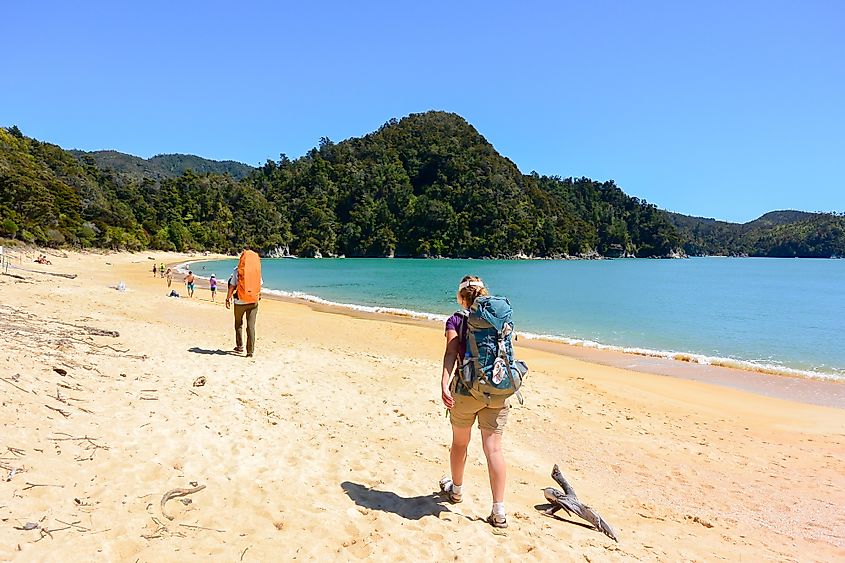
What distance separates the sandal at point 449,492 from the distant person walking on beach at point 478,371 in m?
0.37

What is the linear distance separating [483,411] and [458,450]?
47 cm

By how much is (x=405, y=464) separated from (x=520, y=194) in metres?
137

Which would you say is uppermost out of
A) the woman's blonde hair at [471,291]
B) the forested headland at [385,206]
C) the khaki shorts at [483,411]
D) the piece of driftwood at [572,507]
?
the forested headland at [385,206]

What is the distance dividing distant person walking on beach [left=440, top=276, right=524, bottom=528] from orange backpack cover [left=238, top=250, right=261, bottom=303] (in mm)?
5570

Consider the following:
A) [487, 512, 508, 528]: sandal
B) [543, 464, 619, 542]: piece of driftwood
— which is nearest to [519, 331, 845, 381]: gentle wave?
[543, 464, 619, 542]: piece of driftwood

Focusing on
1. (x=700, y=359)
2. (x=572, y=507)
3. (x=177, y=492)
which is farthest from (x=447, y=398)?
(x=700, y=359)

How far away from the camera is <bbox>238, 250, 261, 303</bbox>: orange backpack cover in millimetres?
8336

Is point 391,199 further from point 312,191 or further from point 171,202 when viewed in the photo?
point 171,202

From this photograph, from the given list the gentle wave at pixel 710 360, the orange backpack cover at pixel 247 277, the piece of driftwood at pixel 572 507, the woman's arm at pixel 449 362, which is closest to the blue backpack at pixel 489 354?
the woman's arm at pixel 449 362

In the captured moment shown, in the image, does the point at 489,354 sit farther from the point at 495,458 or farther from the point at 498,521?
the point at 498,521

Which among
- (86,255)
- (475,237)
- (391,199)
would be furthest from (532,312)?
(391,199)

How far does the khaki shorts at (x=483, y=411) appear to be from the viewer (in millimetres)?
3609

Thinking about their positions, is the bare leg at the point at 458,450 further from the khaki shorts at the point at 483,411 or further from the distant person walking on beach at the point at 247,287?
the distant person walking on beach at the point at 247,287

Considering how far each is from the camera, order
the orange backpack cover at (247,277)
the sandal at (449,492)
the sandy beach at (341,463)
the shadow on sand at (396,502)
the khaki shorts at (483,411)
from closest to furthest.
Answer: the sandy beach at (341,463), the khaki shorts at (483,411), the shadow on sand at (396,502), the sandal at (449,492), the orange backpack cover at (247,277)
